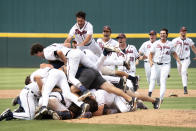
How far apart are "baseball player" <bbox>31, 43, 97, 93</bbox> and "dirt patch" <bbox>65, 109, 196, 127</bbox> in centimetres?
84

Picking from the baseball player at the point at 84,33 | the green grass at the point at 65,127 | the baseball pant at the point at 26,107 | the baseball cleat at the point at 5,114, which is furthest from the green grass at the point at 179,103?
the baseball cleat at the point at 5,114

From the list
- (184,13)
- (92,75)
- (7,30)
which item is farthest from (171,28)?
(92,75)

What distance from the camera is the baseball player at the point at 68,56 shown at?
863cm

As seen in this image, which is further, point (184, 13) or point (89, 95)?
point (184, 13)

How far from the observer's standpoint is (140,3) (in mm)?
28781

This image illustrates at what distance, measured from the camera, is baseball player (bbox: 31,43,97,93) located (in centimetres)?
863

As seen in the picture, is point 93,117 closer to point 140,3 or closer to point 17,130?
point 17,130

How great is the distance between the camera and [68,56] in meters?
9.07

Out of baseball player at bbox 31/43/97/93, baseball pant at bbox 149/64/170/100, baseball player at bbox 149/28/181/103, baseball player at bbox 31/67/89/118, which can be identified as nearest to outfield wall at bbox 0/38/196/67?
baseball pant at bbox 149/64/170/100

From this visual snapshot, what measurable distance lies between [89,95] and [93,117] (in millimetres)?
398

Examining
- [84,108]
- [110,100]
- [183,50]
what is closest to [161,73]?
[110,100]

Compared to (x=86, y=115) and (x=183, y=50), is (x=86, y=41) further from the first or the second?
(x=183, y=50)

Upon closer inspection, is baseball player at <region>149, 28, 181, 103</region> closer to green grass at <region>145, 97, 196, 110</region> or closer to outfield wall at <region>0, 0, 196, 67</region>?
green grass at <region>145, 97, 196, 110</region>

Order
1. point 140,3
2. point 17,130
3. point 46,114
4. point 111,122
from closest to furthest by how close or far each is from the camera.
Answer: point 17,130
point 111,122
point 46,114
point 140,3
